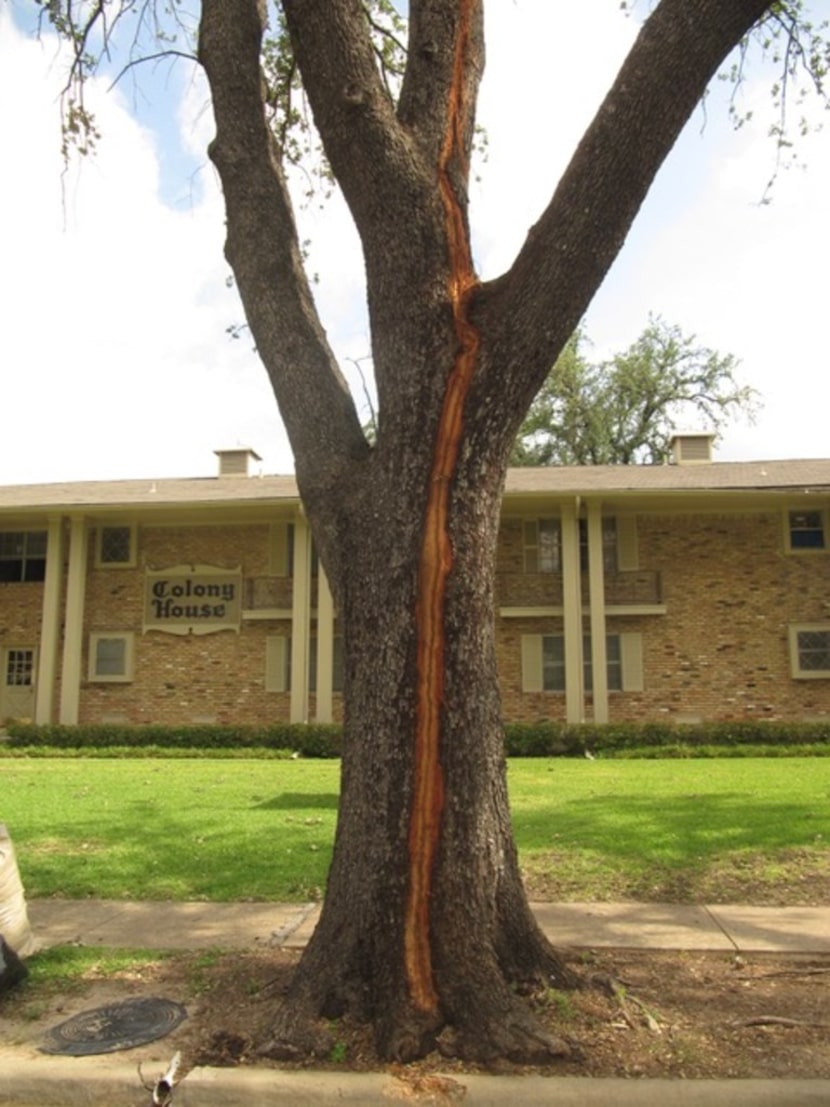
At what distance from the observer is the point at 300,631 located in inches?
880

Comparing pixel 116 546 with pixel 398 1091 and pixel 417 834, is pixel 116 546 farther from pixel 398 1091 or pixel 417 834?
pixel 398 1091

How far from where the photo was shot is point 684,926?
5918mm

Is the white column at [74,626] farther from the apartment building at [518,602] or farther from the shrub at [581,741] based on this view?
the shrub at [581,741]

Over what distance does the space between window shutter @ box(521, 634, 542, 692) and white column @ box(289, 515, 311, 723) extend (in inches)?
192

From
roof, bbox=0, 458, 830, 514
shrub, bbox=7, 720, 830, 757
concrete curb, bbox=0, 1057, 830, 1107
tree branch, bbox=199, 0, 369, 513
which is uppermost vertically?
roof, bbox=0, 458, 830, 514

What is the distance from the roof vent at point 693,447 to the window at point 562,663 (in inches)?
244

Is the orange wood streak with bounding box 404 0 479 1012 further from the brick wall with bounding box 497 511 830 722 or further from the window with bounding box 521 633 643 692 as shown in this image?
the window with bounding box 521 633 643 692

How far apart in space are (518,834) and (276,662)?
14.9m

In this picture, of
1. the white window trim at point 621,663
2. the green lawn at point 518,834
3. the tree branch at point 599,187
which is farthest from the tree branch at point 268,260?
the white window trim at point 621,663

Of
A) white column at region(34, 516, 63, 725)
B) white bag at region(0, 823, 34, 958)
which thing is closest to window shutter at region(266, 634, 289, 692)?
white column at region(34, 516, 63, 725)

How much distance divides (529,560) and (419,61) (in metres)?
19.0

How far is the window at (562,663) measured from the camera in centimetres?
2259

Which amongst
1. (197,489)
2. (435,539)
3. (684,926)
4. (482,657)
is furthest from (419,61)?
(197,489)

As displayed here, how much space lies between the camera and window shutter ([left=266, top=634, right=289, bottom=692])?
23.3m
